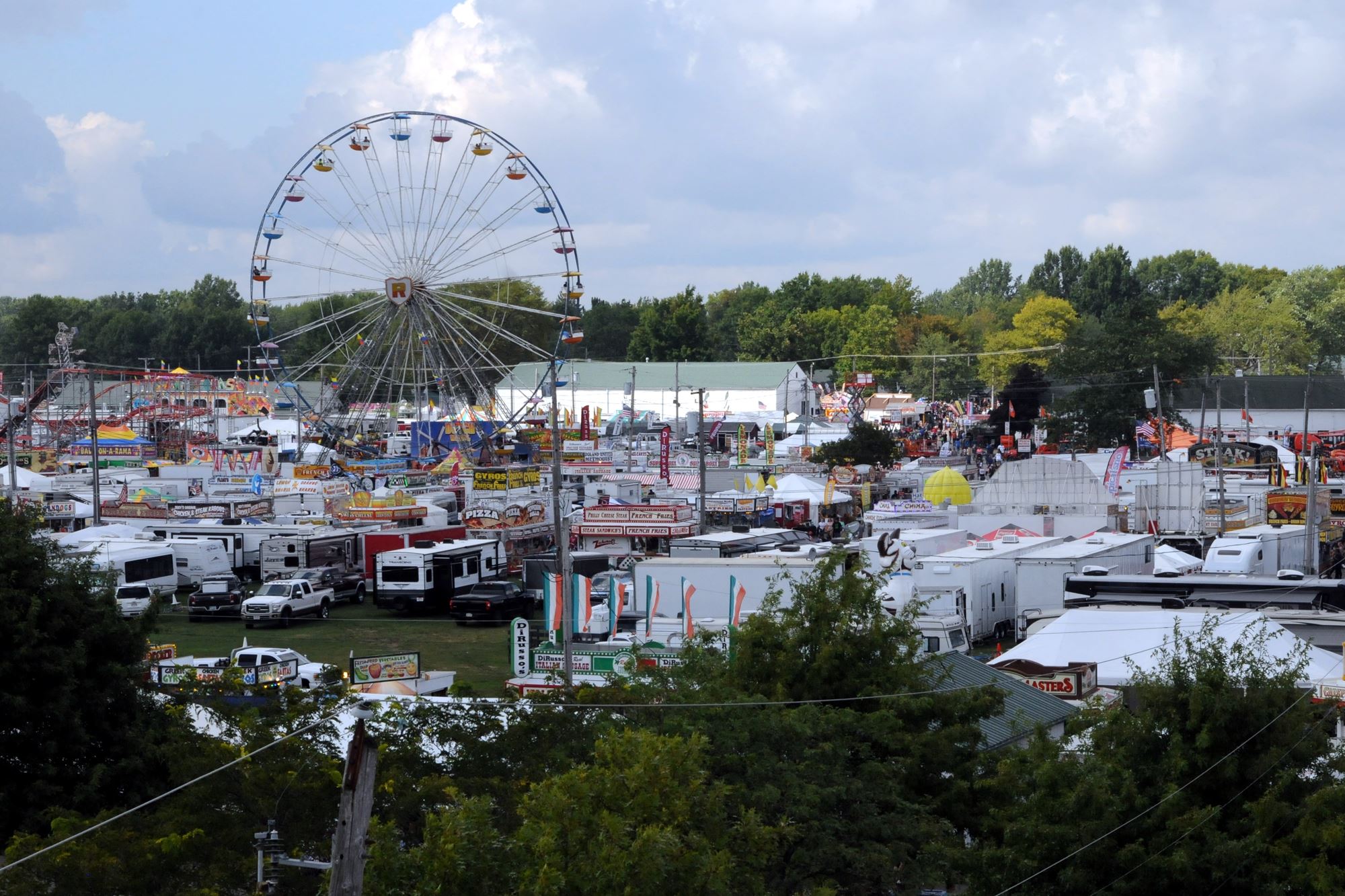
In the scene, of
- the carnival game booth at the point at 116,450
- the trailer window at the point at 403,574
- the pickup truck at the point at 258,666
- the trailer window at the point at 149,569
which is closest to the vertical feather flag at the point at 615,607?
the pickup truck at the point at 258,666

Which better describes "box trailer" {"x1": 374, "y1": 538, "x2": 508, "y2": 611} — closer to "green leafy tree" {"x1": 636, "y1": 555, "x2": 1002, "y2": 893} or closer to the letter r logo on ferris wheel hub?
"green leafy tree" {"x1": 636, "y1": 555, "x2": 1002, "y2": 893}

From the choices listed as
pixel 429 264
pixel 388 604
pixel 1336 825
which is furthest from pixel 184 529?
pixel 1336 825

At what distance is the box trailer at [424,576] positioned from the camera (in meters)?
36.1

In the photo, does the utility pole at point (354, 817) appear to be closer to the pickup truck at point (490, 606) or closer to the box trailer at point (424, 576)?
the pickup truck at point (490, 606)

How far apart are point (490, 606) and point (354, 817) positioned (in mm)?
26852

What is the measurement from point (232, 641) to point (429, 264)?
27693 mm

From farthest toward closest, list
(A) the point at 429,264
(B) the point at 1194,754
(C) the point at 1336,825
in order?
(A) the point at 429,264 → (B) the point at 1194,754 → (C) the point at 1336,825

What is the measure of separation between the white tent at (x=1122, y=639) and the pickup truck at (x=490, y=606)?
545 inches

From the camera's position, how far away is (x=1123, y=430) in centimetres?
7462

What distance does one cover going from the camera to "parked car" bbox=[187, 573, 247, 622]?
1364 inches

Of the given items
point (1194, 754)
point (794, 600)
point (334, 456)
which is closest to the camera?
point (1194, 754)

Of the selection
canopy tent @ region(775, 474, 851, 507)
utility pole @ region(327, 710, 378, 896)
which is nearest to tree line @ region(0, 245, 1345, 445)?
canopy tent @ region(775, 474, 851, 507)

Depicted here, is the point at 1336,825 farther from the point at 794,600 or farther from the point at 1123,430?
the point at 1123,430

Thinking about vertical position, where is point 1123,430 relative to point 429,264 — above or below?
below
